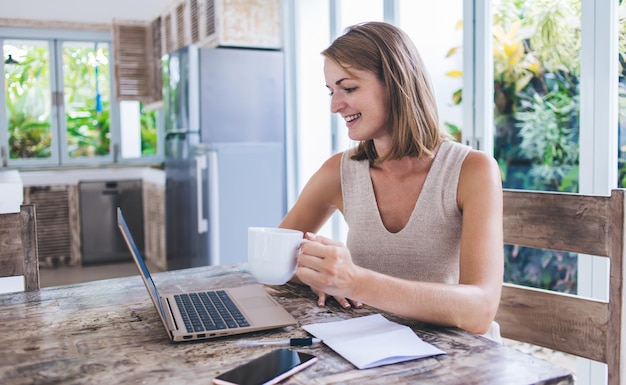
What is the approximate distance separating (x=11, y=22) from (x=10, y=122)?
0.90 m

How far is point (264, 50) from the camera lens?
13.3ft

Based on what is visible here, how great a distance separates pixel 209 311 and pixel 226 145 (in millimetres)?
2674

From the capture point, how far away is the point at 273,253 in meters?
1.01

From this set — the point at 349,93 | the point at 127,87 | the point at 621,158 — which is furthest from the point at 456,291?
the point at 127,87

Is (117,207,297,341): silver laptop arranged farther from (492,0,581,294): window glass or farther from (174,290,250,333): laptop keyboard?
(492,0,581,294): window glass

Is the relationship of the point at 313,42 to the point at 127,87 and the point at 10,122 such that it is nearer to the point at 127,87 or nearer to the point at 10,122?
the point at 127,87

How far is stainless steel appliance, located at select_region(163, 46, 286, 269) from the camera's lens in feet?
12.2

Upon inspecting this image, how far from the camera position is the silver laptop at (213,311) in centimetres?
99

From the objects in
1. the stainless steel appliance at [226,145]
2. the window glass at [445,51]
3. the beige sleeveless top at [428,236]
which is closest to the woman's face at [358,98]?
the beige sleeveless top at [428,236]

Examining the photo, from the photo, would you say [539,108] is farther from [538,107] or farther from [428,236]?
[428,236]

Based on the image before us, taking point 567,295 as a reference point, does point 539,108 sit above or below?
above

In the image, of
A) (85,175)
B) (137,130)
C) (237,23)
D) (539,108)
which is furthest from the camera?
(137,130)

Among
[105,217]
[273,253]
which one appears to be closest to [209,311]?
[273,253]

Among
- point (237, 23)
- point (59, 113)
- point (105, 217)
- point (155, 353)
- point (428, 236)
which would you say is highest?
point (237, 23)
